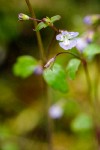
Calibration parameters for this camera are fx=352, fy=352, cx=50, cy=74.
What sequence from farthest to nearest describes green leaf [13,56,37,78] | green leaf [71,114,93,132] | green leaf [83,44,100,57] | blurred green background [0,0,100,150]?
blurred green background [0,0,100,150] → green leaf [71,114,93,132] → green leaf [13,56,37,78] → green leaf [83,44,100,57]

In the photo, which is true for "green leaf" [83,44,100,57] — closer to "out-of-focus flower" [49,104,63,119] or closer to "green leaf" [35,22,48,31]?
"green leaf" [35,22,48,31]

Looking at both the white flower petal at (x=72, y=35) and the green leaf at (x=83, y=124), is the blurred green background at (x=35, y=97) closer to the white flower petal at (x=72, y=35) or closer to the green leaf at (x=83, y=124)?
the green leaf at (x=83, y=124)

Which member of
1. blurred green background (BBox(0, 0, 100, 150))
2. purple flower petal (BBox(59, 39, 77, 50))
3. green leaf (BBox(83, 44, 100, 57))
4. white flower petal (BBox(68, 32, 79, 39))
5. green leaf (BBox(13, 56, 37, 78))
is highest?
white flower petal (BBox(68, 32, 79, 39))

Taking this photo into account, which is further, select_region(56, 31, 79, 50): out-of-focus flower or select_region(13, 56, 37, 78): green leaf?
select_region(13, 56, 37, 78): green leaf

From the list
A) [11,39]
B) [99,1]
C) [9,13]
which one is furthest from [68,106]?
[99,1]

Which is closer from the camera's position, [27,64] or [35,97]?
[27,64]

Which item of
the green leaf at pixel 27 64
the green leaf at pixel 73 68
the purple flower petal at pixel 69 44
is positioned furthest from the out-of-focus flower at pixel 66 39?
the green leaf at pixel 27 64

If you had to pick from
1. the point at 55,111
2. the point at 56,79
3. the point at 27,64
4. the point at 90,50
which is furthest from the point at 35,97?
the point at 56,79

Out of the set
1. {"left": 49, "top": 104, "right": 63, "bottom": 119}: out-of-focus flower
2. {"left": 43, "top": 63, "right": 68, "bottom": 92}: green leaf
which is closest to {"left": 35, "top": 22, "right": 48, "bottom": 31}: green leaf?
{"left": 43, "top": 63, "right": 68, "bottom": 92}: green leaf

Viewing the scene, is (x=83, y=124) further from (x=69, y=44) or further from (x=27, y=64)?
(x=69, y=44)
